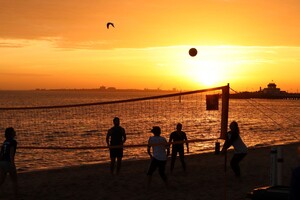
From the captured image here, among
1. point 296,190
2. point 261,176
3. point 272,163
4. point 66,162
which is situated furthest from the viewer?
point 66,162

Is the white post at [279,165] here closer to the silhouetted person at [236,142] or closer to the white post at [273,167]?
the white post at [273,167]

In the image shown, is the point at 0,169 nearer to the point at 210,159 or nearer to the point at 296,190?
the point at 296,190

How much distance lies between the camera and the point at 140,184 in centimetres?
1250

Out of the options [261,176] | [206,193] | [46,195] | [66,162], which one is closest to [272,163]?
[206,193]

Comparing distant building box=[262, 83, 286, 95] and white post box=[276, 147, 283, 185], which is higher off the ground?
distant building box=[262, 83, 286, 95]

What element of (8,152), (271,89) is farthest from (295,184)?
(271,89)

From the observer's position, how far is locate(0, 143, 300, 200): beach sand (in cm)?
1105

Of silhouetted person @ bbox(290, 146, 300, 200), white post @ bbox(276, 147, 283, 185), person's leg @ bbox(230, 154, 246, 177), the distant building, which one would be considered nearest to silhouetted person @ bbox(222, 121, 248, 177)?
person's leg @ bbox(230, 154, 246, 177)

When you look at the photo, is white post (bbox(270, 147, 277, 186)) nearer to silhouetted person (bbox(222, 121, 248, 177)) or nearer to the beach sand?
the beach sand

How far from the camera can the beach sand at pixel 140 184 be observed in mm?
11055

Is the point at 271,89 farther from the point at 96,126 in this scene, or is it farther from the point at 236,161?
the point at 236,161

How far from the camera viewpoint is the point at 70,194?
1127 cm

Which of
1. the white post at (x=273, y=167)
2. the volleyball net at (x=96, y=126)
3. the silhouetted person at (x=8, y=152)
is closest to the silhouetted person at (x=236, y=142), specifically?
the volleyball net at (x=96, y=126)

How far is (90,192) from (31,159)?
15488mm
